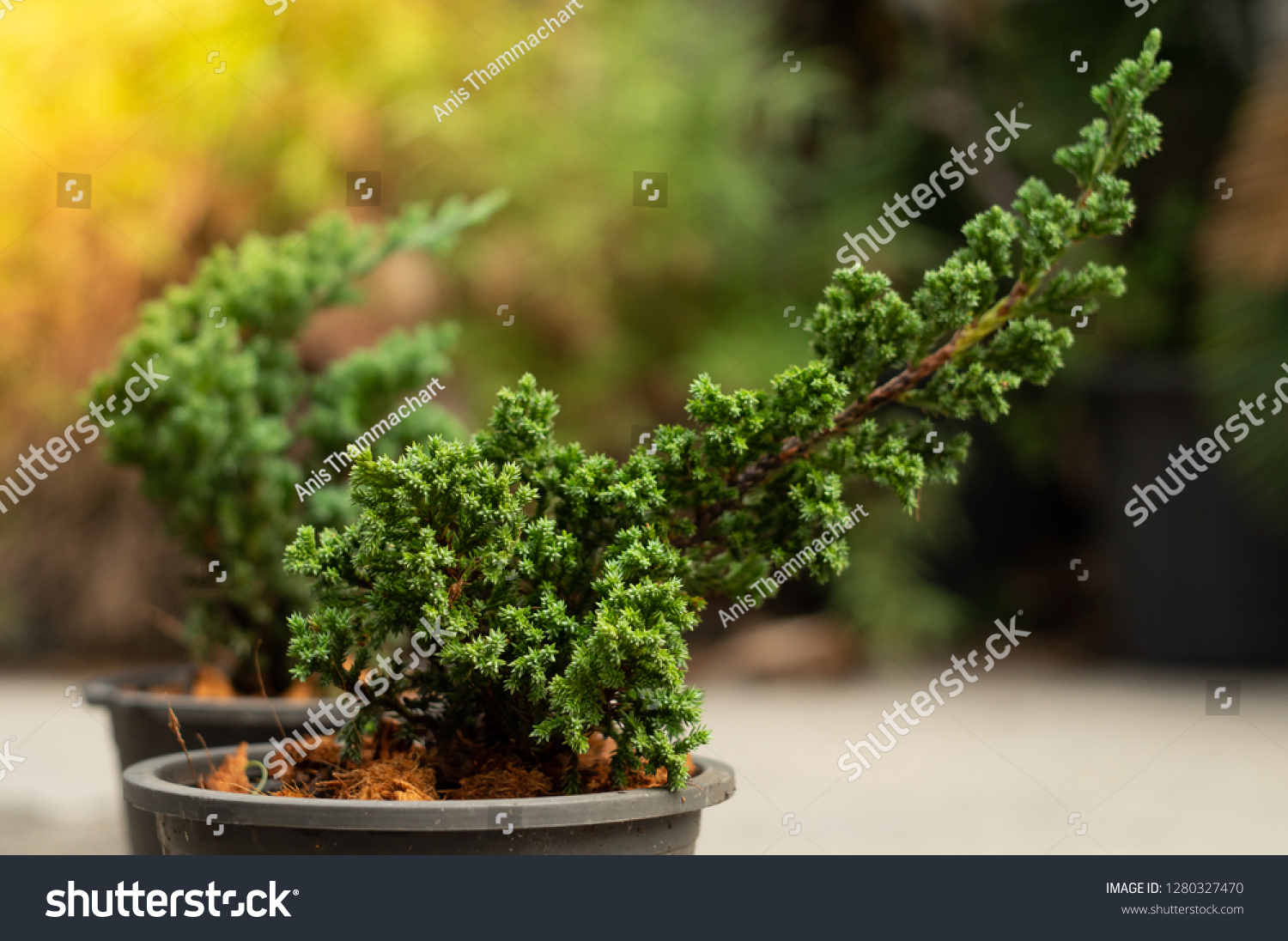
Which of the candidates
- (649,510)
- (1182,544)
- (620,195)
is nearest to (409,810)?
(649,510)

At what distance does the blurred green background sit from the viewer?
9.87 ft

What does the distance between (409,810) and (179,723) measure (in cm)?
74

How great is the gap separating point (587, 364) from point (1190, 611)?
1.91m

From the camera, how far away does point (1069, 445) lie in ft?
13.1

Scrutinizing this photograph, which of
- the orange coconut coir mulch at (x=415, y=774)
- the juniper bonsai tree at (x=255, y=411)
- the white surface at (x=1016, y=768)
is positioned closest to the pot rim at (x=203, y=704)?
the juniper bonsai tree at (x=255, y=411)

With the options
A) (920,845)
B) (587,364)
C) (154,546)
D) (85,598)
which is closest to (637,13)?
(587,364)

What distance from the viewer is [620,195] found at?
332cm

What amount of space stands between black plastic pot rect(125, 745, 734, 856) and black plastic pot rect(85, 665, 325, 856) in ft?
1.57

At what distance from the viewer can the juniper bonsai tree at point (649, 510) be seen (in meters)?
0.89

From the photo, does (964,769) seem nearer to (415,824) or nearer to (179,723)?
(179,723)

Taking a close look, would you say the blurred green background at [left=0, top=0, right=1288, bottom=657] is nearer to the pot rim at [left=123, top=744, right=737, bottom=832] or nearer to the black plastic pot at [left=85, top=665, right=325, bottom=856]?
the black plastic pot at [left=85, top=665, right=325, bottom=856]

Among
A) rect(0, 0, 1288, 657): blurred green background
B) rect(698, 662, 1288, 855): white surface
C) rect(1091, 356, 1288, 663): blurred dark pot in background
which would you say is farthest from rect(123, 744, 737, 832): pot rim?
rect(1091, 356, 1288, 663): blurred dark pot in background

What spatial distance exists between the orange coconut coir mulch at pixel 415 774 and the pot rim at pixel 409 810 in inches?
2.8

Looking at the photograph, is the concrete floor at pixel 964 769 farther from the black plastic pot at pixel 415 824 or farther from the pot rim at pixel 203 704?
the black plastic pot at pixel 415 824
